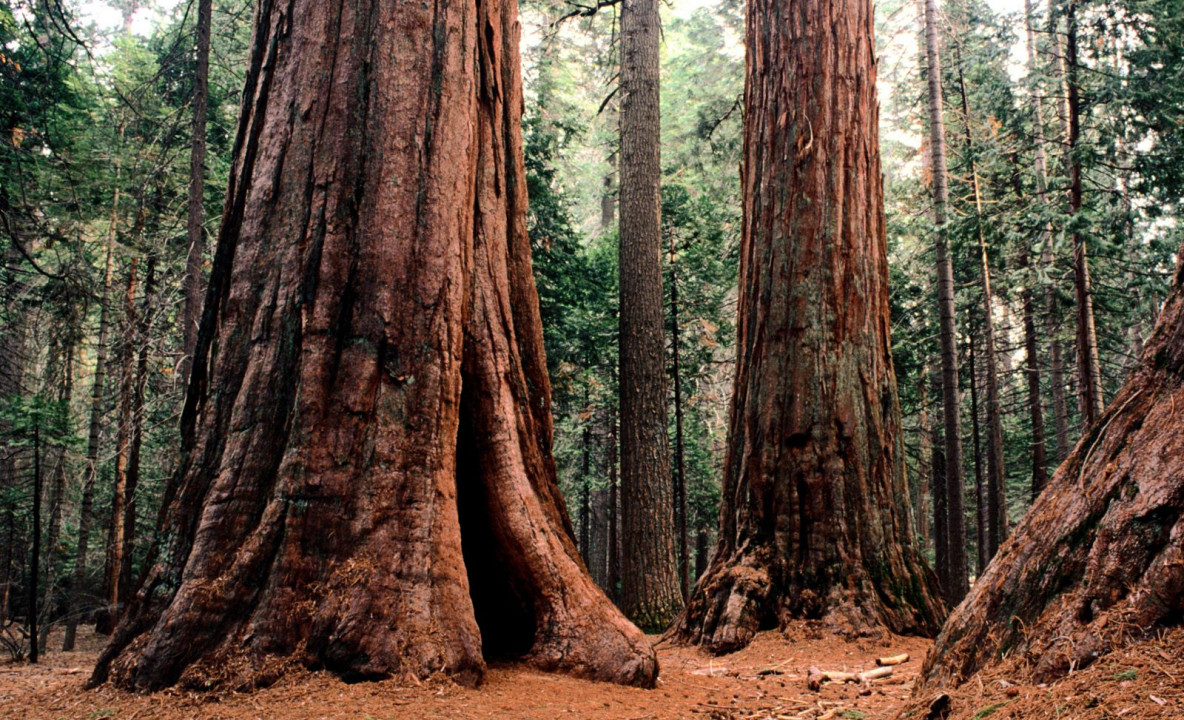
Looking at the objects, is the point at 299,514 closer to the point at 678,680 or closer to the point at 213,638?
the point at 213,638

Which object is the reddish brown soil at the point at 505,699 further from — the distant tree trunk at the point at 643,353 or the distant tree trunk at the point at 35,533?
the distant tree trunk at the point at 643,353

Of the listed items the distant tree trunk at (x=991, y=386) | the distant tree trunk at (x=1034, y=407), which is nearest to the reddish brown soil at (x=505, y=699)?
the distant tree trunk at (x=991, y=386)

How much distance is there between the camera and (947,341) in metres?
13.8

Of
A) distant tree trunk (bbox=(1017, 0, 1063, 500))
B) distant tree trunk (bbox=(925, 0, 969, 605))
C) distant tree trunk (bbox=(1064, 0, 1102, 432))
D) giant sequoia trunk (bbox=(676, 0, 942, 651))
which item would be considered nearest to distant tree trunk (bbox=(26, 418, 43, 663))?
giant sequoia trunk (bbox=(676, 0, 942, 651))

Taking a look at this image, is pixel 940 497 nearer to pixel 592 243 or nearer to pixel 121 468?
pixel 592 243

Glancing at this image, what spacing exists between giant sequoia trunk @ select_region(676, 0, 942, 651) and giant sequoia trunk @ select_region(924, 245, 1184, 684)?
3.41 m

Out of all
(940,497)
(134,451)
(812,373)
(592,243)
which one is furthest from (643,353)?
(940,497)

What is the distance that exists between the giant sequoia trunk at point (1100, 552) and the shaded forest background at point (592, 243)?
802 centimetres

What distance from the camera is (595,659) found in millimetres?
4180

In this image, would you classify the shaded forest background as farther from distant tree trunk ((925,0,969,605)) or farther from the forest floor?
the forest floor

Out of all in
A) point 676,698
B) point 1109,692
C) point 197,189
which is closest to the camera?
point 1109,692

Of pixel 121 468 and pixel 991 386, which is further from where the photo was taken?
pixel 991 386

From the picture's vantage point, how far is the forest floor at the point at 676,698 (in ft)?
7.04

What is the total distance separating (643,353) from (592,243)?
10916 mm
